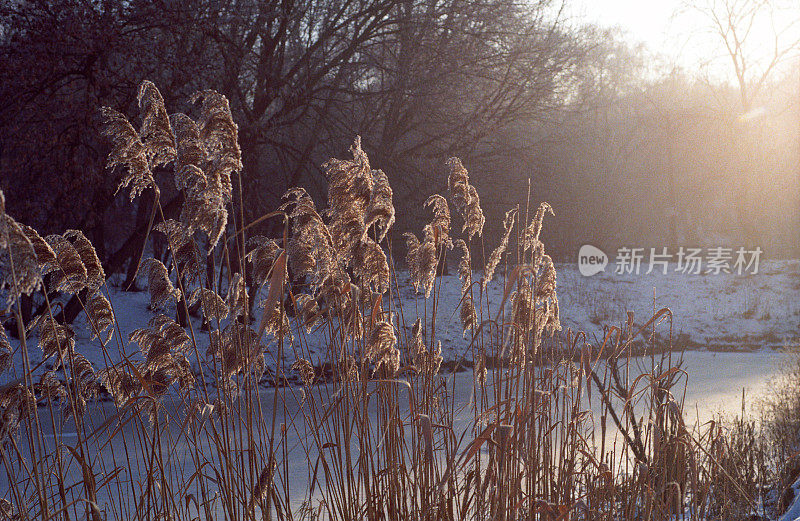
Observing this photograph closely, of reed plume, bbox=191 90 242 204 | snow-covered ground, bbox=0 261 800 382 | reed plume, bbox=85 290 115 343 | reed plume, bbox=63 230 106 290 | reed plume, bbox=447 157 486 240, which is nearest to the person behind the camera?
reed plume, bbox=191 90 242 204

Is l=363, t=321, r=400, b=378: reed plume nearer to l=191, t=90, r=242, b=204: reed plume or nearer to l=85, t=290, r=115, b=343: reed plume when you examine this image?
l=191, t=90, r=242, b=204: reed plume

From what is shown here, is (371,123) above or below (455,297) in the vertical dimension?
above

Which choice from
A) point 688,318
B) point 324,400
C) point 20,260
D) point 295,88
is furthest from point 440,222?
point 688,318

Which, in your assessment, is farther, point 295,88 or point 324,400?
point 295,88

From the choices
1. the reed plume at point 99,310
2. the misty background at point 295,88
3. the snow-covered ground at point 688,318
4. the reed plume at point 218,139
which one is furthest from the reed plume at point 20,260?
the misty background at point 295,88

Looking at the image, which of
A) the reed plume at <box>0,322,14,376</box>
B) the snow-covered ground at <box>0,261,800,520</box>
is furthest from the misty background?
the reed plume at <box>0,322,14,376</box>

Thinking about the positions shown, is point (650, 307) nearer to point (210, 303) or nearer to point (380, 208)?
point (210, 303)

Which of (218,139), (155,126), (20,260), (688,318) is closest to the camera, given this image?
(20,260)

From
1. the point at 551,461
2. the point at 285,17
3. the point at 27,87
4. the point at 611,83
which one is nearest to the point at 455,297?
the point at 285,17

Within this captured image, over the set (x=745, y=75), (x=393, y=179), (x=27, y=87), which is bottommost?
(x=393, y=179)

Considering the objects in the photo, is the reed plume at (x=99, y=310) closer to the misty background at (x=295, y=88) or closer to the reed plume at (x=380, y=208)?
the reed plume at (x=380, y=208)

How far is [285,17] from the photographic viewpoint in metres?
8.35

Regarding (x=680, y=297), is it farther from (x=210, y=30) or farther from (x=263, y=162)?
(x=210, y=30)

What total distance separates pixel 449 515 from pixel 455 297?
1029 cm
